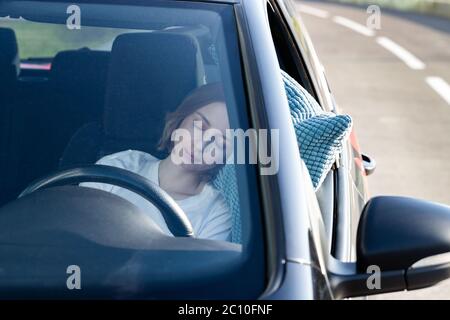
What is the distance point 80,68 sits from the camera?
345cm

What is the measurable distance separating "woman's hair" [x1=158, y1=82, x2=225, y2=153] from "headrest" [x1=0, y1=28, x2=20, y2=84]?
787 millimetres

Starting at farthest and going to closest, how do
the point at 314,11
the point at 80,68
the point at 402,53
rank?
the point at 314,11 < the point at 402,53 < the point at 80,68

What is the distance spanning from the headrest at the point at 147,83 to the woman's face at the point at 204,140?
15cm

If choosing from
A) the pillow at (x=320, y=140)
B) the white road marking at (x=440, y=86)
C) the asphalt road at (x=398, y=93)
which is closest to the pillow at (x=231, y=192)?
the pillow at (x=320, y=140)

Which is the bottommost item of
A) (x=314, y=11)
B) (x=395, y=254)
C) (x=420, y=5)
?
(x=395, y=254)

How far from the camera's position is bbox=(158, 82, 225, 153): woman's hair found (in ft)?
8.81

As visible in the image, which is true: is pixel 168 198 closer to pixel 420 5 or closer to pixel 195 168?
pixel 195 168

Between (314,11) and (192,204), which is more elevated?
(314,11)

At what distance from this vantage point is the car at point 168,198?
7.33 feet

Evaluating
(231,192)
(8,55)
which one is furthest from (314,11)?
(231,192)

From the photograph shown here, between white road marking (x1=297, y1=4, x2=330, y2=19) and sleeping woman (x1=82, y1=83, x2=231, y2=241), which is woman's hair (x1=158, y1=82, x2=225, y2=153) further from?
white road marking (x1=297, y1=4, x2=330, y2=19)

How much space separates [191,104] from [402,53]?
45.8ft

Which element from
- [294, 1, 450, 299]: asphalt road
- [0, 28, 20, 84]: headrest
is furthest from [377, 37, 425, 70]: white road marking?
[0, 28, 20, 84]: headrest
